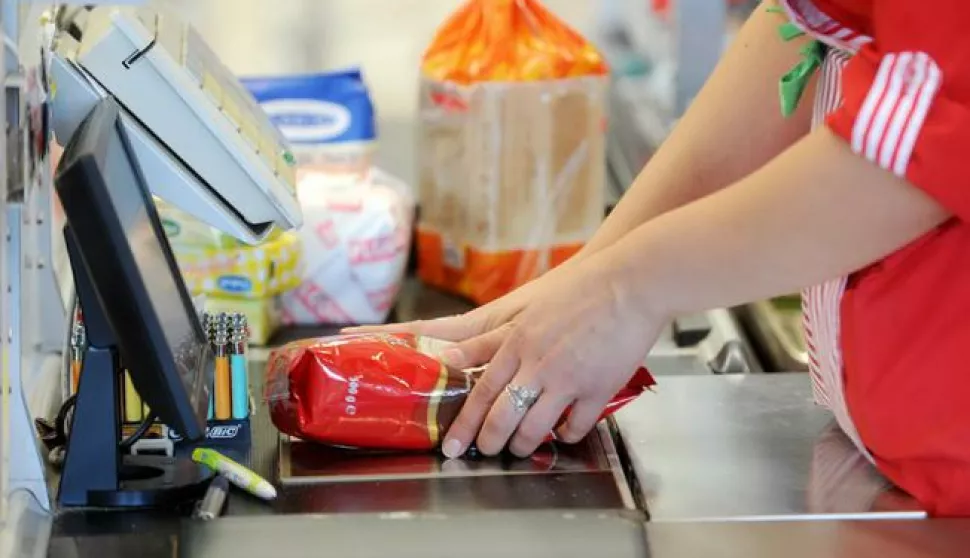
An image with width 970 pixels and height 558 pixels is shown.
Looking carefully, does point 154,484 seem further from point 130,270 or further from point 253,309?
point 253,309

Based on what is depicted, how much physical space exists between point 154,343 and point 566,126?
3.44 feet

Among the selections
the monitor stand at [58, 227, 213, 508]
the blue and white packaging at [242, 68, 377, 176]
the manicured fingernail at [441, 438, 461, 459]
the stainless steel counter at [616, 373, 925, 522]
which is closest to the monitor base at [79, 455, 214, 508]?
the monitor stand at [58, 227, 213, 508]

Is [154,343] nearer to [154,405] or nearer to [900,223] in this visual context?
[154,405]

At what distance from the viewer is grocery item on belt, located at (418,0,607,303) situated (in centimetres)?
184

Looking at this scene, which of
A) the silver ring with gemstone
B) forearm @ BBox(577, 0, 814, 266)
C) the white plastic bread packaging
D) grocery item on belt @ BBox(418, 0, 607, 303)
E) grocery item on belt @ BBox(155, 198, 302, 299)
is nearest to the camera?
the silver ring with gemstone

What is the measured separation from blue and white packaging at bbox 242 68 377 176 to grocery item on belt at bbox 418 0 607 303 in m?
0.10

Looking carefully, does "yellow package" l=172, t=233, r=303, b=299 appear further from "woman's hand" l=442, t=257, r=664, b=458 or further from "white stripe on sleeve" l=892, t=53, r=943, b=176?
"white stripe on sleeve" l=892, t=53, r=943, b=176

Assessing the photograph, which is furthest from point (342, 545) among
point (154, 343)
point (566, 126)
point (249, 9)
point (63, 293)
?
point (249, 9)

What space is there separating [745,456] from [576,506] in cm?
18

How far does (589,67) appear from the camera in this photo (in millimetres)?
1866

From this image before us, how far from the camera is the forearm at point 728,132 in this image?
1.24m

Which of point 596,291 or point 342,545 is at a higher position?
A: point 596,291

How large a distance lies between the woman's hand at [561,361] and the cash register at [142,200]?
210 mm

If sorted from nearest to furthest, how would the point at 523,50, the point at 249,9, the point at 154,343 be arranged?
the point at 154,343
the point at 523,50
the point at 249,9
